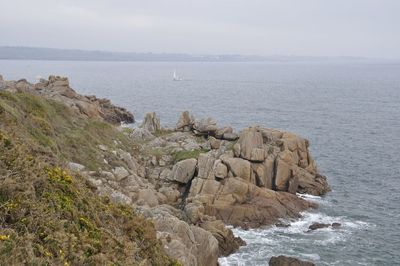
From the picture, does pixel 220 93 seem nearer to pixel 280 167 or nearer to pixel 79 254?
pixel 280 167

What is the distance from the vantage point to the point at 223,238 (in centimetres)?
3722

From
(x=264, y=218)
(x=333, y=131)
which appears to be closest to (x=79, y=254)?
(x=264, y=218)

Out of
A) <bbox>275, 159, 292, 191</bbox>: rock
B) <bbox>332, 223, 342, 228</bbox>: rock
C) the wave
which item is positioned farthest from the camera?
<bbox>275, 159, 292, 191</bbox>: rock

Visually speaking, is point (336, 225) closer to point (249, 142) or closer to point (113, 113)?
point (249, 142)

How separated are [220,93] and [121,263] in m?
146

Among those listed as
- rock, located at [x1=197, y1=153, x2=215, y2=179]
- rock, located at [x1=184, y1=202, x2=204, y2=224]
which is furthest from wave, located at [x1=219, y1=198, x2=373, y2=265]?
rock, located at [x1=197, y1=153, x2=215, y2=179]

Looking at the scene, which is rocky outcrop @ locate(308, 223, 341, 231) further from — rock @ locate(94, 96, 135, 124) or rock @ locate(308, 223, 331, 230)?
rock @ locate(94, 96, 135, 124)

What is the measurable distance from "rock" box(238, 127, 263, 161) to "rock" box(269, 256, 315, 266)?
1627 cm

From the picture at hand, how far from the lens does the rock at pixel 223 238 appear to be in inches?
1441

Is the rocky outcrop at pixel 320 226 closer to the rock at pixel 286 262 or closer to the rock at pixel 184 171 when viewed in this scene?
the rock at pixel 286 262

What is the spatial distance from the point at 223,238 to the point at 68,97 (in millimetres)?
47318

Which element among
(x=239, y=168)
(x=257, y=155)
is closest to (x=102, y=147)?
(x=239, y=168)

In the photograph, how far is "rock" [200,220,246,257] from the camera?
36594mm

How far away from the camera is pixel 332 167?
6309cm
